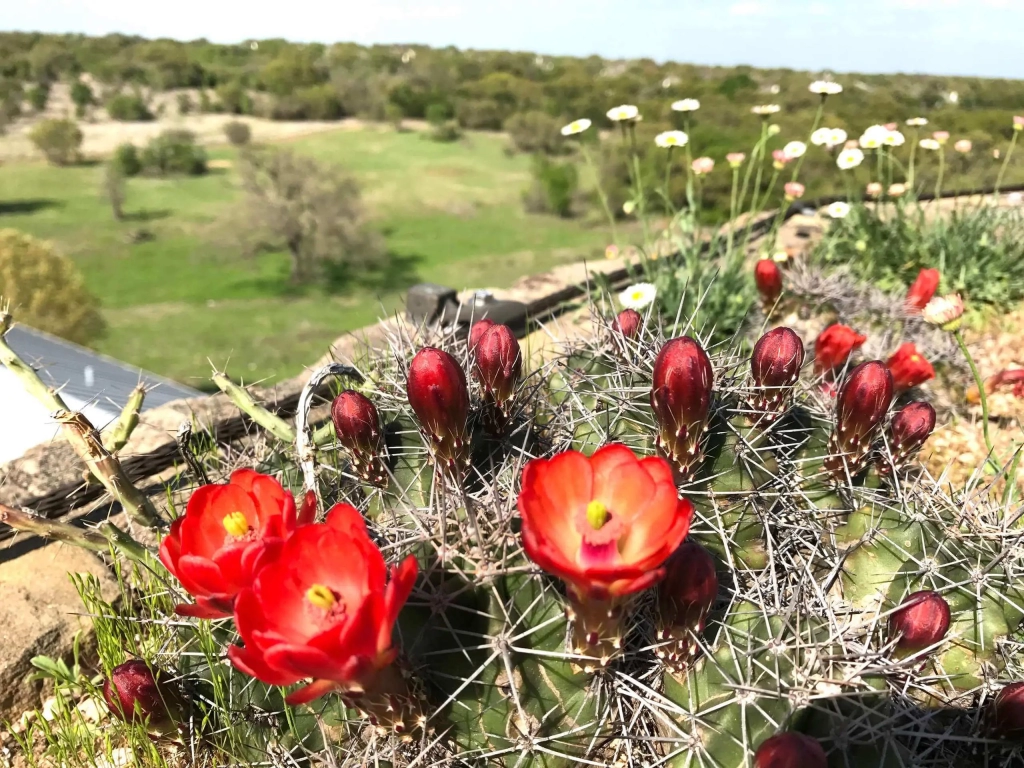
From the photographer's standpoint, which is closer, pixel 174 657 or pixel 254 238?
pixel 174 657

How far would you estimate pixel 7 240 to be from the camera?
10227 millimetres

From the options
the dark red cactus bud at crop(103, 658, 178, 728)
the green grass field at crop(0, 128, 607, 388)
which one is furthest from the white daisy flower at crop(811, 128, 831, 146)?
the green grass field at crop(0, 128, 607, 388)

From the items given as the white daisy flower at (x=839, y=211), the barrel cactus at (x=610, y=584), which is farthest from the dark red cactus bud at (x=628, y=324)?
the white daisy flower at (x=839, y=211)

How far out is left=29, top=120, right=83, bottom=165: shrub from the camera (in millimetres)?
28625

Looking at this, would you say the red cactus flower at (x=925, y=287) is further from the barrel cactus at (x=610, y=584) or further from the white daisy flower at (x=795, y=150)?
the barrel cactus at (x=610, y=584)

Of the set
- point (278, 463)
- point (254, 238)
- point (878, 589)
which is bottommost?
point (254, 238)

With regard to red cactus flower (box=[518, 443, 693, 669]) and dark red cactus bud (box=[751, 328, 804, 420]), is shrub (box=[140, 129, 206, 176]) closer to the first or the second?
dark red cactus bud (box=[751, 328, 804, 420])

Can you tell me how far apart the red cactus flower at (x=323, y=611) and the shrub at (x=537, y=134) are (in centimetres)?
3476

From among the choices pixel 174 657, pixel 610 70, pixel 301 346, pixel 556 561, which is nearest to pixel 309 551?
pixel 556 561

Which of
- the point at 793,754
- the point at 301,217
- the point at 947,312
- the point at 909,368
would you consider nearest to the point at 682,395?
the point at 793,754

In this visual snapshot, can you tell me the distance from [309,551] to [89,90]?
5099 centimetres

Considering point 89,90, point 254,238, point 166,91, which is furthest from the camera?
point 166,91

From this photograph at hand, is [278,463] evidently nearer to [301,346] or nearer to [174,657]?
[174,657]

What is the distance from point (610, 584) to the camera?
779 mm
